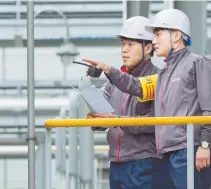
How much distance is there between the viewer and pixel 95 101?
13.4 ft

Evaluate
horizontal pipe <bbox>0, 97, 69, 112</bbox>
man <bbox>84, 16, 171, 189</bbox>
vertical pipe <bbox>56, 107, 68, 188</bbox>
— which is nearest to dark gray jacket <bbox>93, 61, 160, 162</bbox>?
man <bbox>84, 16, 171, 189</bbox>

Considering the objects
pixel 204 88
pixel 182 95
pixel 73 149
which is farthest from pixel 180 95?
pixel 73 149

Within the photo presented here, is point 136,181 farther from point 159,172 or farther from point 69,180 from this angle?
point 69,180

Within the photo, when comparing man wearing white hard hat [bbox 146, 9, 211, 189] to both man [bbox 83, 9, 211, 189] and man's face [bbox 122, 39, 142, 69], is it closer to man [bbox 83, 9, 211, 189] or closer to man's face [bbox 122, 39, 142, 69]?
man [bbox 83, 9, 211, 189]

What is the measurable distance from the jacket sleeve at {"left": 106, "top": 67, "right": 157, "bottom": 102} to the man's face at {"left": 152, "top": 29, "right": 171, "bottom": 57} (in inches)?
6.7

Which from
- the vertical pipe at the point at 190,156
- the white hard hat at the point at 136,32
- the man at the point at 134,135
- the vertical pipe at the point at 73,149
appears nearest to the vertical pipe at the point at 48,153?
the man at the point at 134,135

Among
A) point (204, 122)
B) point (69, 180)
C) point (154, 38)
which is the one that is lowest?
point (69, 180)

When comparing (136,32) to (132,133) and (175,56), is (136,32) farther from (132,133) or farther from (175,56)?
(132,133)

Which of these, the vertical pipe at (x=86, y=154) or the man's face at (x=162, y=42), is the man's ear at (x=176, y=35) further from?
the vertical pipe at (x=86, y=154)

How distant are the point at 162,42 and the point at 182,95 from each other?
0.30m

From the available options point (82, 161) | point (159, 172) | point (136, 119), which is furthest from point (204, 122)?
point (82, 161)

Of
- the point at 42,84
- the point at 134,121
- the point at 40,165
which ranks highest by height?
the point at 42,84

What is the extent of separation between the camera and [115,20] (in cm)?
920

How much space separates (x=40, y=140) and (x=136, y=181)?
0.73m
